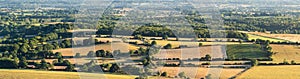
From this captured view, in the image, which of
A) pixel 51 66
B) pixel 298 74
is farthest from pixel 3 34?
pixel 298 74

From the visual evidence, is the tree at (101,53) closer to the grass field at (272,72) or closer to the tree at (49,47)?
the tree at (49,47)

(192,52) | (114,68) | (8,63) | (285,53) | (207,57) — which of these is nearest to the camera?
(114,68)

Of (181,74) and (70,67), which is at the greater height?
(70,67)

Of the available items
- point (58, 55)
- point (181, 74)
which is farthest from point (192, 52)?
point (58, 55)

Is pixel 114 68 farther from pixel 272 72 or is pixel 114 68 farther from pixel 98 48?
pixel 272 72

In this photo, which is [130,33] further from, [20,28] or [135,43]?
[20,28]
